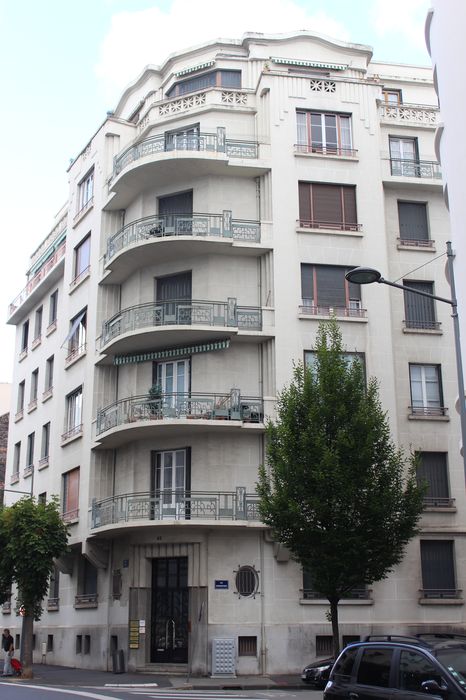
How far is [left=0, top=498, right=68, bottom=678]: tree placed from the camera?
2792 cm

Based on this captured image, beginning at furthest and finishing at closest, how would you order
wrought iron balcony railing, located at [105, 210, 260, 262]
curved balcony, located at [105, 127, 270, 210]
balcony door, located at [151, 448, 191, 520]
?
curved balcony, located at [105, 127, 270, 210], wrought iron balcony railing, located at [105, 210, 260, 262], balcony door, located at [151, 448, 191, 520]

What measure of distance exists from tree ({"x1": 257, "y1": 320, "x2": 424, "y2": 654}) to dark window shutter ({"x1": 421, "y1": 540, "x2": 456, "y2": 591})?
3.65m

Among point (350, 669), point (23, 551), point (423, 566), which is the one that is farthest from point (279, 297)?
point (350, 669)

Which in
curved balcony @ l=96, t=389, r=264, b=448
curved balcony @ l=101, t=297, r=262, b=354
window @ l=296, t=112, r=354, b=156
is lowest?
curved balcony @ l=96, t=389, r=264, b=448

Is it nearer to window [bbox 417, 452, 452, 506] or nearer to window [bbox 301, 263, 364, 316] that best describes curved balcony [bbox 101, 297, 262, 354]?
window [bbox 301, 263, 364, 316]

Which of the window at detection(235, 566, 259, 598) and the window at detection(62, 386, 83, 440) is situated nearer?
the window at detection(235, 566, 259, 598)

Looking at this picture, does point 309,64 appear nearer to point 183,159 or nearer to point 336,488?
point 183,159

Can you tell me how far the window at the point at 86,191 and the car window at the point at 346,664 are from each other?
83.8ft

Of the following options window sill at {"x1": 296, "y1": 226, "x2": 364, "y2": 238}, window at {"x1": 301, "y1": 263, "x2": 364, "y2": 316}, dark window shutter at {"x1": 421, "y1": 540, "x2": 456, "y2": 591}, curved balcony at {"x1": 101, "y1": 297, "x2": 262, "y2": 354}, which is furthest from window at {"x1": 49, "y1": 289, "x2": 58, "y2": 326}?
dark window shutter at {"x1": 421, "y1": 540, "x2": 456, "y2": 591}

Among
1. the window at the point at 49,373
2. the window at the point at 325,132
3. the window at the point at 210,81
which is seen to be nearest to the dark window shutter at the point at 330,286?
the window at the point at 325,132

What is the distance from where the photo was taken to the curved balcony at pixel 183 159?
2909 centimetres

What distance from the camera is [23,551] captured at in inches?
1107

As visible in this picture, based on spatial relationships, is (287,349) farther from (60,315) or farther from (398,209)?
(60,315)

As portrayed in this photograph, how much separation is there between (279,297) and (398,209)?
18.6 ft
